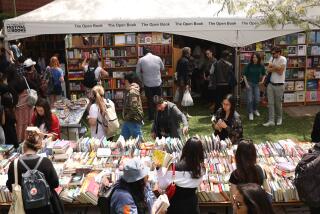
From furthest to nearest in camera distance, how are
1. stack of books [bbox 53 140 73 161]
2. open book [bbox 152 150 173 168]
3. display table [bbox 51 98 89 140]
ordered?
1. display table [bbox 51 98 89 140]
2. stack of books [bbox 53 140 73 161]
3. open book [bbox 152 150 173 168]

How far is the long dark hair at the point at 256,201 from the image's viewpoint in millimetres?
3414

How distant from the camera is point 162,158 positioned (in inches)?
238

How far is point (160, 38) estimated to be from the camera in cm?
1273

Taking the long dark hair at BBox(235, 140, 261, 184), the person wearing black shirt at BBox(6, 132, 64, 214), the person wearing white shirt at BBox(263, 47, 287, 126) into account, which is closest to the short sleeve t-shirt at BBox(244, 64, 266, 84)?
the person wearing white shirt at BBox(263, 47, 287, 126)

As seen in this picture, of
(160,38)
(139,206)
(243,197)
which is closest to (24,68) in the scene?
(160,38)

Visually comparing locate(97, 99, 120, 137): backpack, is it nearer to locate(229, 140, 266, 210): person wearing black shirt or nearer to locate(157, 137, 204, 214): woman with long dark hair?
locate(157, 137, 204, 214): woman with long dark hair

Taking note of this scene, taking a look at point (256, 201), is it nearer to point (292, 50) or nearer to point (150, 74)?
point (150, 74)

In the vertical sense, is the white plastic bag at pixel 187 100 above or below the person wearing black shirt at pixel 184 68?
below

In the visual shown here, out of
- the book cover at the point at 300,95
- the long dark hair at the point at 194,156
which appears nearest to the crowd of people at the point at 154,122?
the long dark hair at the point at 194,156

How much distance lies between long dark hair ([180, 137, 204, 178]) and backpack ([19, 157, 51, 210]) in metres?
1.62

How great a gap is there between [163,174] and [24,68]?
658 cm

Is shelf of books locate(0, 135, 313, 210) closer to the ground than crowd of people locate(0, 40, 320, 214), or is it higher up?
closer to the ground

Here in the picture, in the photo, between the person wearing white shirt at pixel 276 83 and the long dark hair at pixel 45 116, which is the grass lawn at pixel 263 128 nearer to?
the person wearing white shirt at pixel 276 83

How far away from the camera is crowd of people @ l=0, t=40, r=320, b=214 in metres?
4.27
